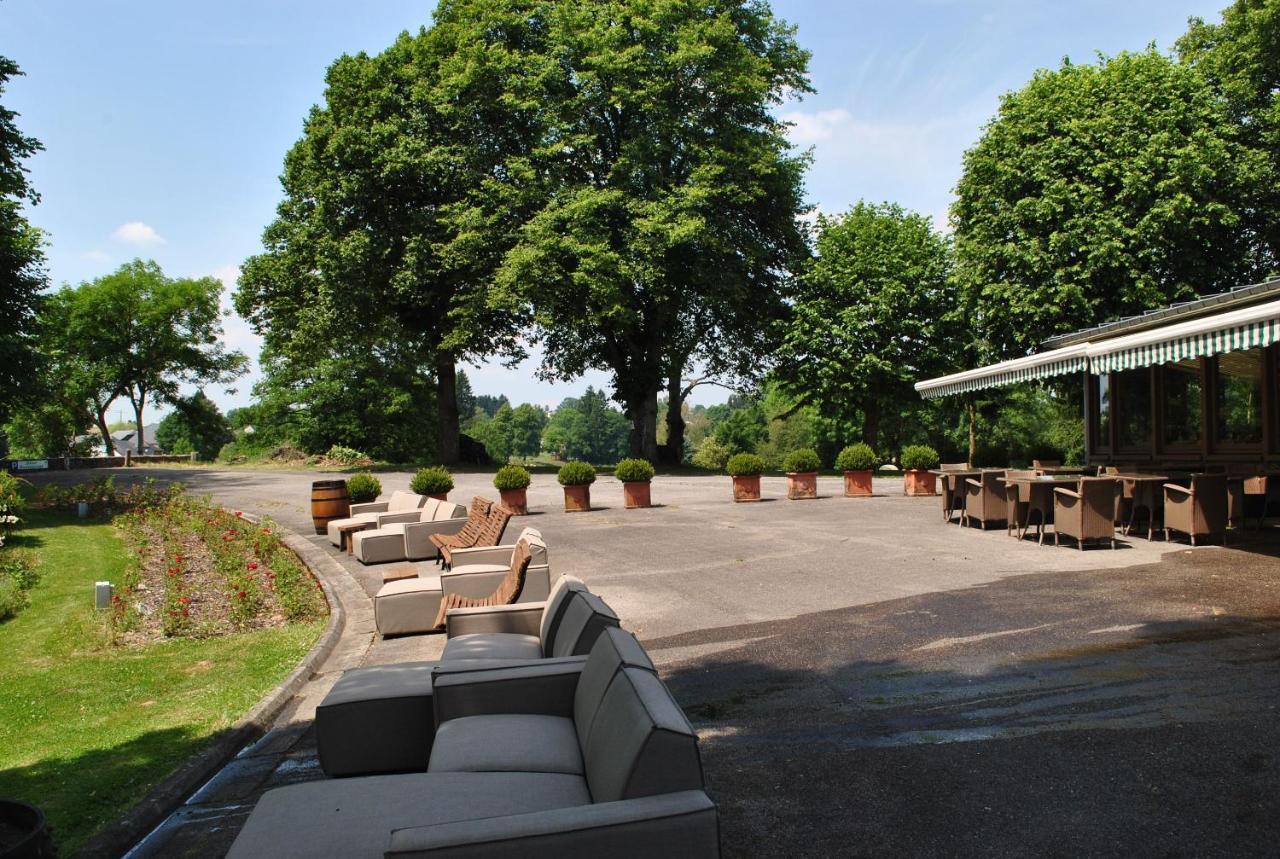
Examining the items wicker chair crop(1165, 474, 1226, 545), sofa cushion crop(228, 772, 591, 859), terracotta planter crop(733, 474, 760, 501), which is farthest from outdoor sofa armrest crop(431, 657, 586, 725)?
terracotta planter crop(733, 474, 760, 501)

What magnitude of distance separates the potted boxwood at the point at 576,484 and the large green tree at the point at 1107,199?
13.9 meters

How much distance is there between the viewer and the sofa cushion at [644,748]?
2.32 m

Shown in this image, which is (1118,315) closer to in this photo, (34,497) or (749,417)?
(34,497)

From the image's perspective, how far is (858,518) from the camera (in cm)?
1405

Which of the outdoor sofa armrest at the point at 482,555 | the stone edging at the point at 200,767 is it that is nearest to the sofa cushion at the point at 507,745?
the stone edging at the point at 200,767

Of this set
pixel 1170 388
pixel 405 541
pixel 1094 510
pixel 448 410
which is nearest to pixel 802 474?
pixel 1170 388

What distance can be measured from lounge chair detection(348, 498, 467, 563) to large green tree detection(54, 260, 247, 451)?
46300 millimetres

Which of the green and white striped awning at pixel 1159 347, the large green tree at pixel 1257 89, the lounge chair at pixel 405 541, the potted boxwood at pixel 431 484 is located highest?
the large green tree at pixel 1257 89

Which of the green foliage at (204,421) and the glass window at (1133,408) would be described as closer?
the glass window at (1133,408)

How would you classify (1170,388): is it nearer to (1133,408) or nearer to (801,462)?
(1133,408)

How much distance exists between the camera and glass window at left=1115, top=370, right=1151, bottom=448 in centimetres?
1542

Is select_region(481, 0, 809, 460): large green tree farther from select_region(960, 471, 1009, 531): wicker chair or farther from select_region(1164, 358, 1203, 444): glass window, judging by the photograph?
select_region(960, 471, 1009, 531): wicker chair

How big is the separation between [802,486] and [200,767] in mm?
13987

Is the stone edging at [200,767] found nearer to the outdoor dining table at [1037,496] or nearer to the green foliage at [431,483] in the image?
the green foliage at [431,483]
